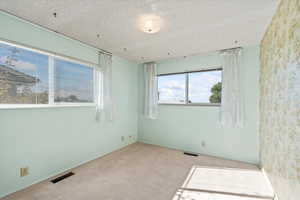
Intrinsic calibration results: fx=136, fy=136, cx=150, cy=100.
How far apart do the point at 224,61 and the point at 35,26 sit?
3517 mm

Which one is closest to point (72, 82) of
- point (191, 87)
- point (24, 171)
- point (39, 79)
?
point (39, 79)

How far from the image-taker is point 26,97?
2.01m

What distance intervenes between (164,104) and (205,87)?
1163 millimetres

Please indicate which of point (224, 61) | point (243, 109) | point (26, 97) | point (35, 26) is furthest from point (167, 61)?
point (26, 97)

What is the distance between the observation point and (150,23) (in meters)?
2.02

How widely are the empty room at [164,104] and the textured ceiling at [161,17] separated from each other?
2cm

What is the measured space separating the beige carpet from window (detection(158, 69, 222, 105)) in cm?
137

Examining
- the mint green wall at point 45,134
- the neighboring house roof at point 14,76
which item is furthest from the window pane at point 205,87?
the neighboring house roof at point 14,76

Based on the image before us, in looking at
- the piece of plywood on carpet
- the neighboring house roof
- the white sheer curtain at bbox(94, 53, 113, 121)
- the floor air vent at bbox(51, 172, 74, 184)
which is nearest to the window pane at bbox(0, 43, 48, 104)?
the neighboring house roof

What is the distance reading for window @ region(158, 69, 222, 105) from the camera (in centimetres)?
323

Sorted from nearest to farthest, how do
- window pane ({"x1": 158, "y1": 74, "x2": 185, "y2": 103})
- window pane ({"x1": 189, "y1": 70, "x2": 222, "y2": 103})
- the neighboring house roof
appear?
the neighboring house roof → window pane ({"x1": 189, "y1": 70, "x2": 222, "y2": 103}) → window pane ({"x1": 158, "y1": 74, "x2": 185, "y2": 103})

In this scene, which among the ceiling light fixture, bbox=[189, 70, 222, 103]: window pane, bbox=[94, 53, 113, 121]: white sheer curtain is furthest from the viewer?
bbox=[189, 70, 222, 103]: window pane

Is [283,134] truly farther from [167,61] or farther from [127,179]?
[167,61]

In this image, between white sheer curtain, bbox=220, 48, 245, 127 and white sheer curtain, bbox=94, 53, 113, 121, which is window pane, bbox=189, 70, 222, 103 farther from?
white sheer curtain, bbox=94, 53, 113, 121
